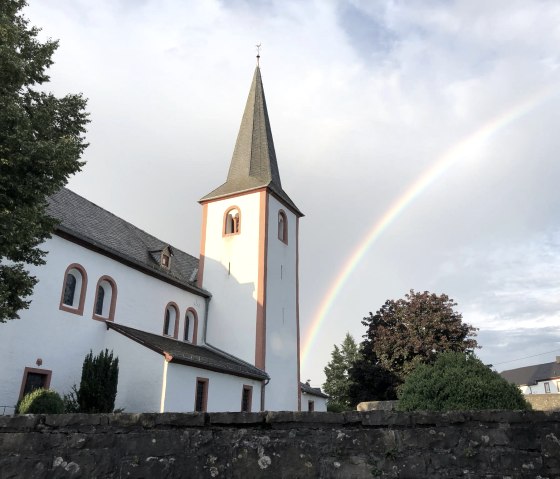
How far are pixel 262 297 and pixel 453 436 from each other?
22.4 metres

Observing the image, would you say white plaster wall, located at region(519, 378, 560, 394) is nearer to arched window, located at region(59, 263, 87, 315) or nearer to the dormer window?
the dormer window

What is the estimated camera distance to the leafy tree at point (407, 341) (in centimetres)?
2862

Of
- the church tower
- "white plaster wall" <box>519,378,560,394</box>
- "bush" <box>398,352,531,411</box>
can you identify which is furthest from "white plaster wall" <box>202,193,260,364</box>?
"white plaster wall" <box>519,378,560,394</box>

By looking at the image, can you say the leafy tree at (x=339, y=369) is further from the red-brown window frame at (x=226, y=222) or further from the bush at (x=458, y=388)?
the bush at (x=458, y=388)

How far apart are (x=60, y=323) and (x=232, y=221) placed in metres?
13.8

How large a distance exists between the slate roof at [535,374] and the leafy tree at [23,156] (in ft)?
232

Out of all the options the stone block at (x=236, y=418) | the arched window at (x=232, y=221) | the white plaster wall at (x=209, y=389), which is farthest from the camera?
the arched window at (x=232, y=221)

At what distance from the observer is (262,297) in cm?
2572

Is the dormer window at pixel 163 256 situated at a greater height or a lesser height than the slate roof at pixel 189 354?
greater

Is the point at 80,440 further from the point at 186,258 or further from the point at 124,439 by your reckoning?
the point at 186,258

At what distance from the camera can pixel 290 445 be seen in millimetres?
3506

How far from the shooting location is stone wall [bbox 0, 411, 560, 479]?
3354 millimetres

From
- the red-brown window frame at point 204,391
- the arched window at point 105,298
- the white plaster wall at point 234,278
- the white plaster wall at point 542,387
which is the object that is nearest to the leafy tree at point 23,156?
the arched window at point 105,298

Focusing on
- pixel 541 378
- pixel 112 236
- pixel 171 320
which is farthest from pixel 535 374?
pixel 112 236
